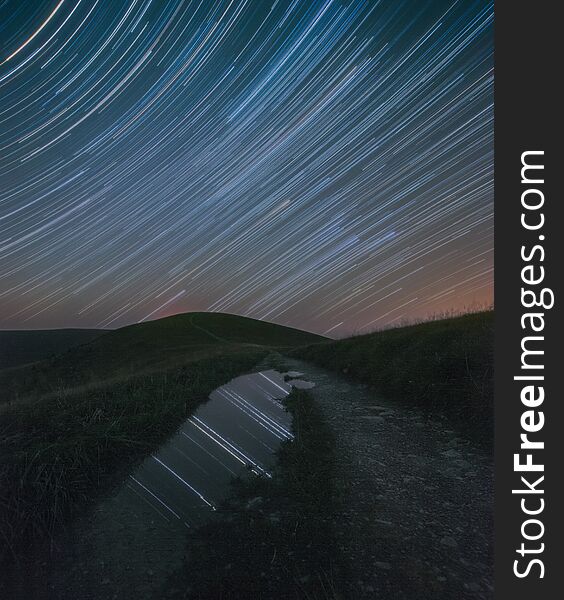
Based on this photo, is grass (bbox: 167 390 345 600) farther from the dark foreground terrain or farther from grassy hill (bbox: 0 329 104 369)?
grassy hill (bbox: 0 329 104 369)

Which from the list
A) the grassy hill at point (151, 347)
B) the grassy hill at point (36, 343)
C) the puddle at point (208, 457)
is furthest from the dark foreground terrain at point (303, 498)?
the grassy hill at point (36, 343)

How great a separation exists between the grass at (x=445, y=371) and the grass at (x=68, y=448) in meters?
5.80

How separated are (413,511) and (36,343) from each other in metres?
96.2

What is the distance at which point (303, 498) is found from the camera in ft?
13.9

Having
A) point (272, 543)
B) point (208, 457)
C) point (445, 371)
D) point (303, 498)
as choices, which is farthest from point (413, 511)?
point (445, 371)

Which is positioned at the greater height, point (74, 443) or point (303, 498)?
point (74, 443)

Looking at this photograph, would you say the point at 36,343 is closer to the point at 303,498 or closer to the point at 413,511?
the point at 303,498

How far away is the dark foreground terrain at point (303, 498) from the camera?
9.74ft

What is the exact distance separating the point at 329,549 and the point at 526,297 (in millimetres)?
3044

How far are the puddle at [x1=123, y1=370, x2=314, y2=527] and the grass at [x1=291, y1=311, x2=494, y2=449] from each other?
327 centimetres

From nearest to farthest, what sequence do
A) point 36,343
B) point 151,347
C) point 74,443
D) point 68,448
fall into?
point 68,448 → point 74,443 → point 151,347 → point 36,343

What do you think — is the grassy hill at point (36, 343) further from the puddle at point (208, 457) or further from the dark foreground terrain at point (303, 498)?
the dark foreground terrain at point (303, 498)

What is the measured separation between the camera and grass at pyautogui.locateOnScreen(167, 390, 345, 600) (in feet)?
9.41

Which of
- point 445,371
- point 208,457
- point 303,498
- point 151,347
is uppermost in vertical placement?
point 151,347
